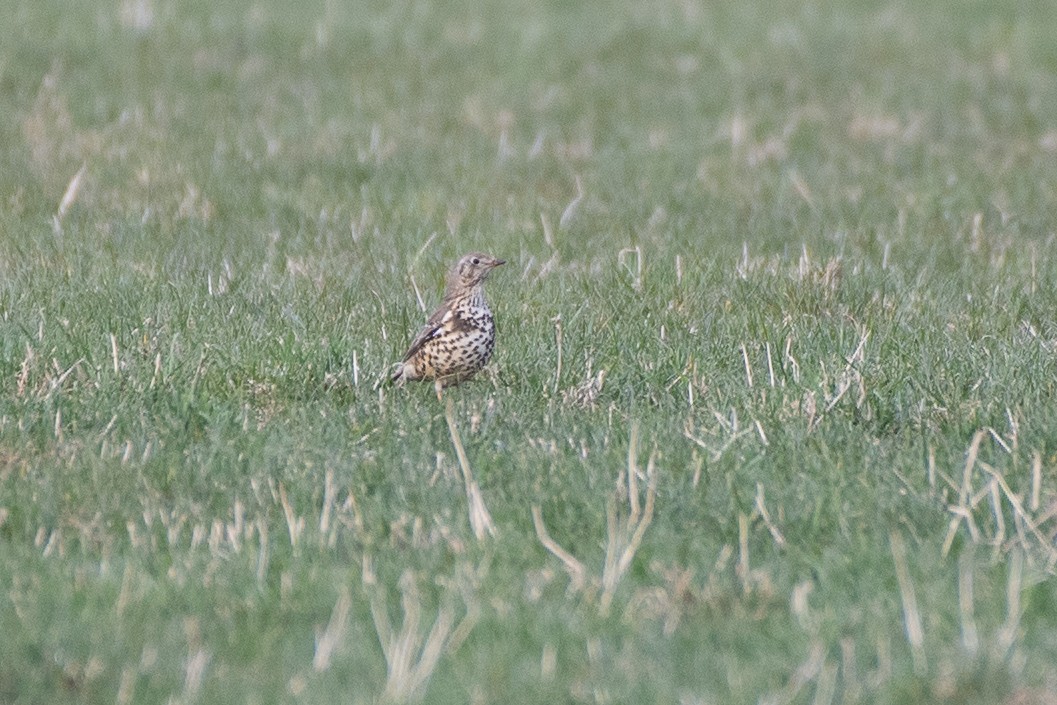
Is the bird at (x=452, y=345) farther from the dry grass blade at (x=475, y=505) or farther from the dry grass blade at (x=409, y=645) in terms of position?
the dry grass blade at (x=409, y=645)

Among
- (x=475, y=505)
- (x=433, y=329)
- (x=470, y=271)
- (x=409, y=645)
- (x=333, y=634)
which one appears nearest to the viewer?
(x=409, y=645)

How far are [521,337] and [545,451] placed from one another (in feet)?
5.41

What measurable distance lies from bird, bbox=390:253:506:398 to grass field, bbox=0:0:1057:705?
0.13 meters

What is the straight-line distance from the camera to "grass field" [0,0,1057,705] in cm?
403

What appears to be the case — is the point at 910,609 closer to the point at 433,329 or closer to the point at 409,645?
the point at 409,645

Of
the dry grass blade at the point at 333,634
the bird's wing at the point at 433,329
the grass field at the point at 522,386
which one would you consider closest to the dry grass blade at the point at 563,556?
the grass field at the point at 522,386

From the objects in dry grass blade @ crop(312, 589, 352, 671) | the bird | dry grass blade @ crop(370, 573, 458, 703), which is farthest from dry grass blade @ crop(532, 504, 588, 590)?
the bird

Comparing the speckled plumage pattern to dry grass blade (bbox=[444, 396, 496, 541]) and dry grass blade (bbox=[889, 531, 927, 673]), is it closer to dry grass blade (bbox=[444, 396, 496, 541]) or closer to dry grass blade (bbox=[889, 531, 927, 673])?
dry grass blade (bbox=[444, 396, 496, 541])

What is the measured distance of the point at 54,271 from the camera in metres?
7.97

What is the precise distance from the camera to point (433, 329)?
6551 millimetres

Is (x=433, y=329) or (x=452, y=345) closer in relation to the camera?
(x=452, y=345)

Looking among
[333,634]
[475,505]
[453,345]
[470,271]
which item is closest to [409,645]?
[333,634]

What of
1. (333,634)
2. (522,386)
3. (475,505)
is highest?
(333,634)

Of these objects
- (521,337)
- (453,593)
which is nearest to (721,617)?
(453,593)
